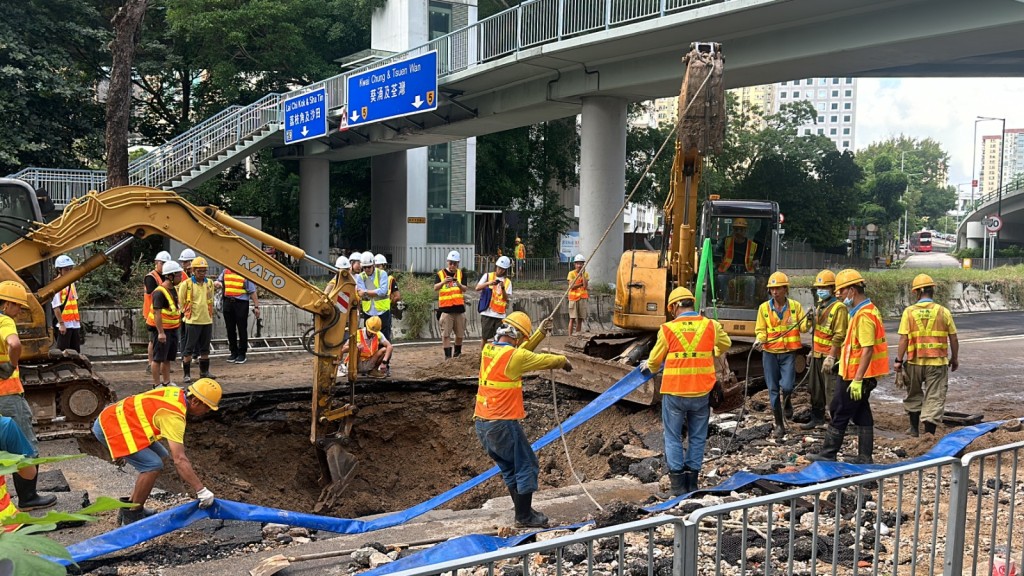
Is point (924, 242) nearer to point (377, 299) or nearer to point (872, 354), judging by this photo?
point (377, 299)

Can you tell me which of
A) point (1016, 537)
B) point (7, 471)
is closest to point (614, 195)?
point (1016, 537)

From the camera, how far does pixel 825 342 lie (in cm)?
967

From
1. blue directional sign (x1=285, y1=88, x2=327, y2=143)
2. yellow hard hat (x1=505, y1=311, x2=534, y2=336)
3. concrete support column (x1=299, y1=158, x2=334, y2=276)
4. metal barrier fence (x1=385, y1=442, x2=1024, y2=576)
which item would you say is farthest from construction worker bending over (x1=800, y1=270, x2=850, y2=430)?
concrete support column (x1=299, y1=158, x2=334, y2=276)

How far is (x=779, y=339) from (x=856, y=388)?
73.0 inches

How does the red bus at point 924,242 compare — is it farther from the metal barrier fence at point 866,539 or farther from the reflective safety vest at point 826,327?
the metal barrier fence at point 866,539

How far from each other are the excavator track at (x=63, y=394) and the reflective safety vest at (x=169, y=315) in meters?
1.63

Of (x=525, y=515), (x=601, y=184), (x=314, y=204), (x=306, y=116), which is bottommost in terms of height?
(x=525, y=515)

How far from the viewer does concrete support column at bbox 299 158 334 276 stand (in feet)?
101

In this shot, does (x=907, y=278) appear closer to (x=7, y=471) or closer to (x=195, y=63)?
(x=195, y=63)

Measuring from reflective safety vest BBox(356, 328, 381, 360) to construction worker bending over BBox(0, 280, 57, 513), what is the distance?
5.93 m

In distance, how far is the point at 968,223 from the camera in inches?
2638

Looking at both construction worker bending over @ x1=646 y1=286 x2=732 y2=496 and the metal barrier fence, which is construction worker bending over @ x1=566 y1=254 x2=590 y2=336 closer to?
construction worker bending over @ x1=646 y1=286 x2=732 y2=496

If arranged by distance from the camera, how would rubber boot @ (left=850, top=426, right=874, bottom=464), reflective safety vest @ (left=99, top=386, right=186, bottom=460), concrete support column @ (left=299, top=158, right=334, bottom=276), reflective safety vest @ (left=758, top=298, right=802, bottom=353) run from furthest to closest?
concrete support column @ (left=299, top=158, right=334, bottom=276) → reflective safety vest @ (left=758, top=298, right=802, bottom=353) → rubber boot @ (left=850, top=426, right=874, bottom=464) → reflective safety vest @ (left=99, top=386, right=186, bottom=460)

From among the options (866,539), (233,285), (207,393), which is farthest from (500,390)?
(233,285)
